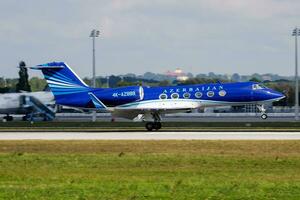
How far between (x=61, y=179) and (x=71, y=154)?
8.57m

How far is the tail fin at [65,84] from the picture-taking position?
50.9m

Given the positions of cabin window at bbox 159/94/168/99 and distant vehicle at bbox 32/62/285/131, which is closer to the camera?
distant vehicle at bbox 32/62/285/131

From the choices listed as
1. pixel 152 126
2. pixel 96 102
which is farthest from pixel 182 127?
pixel 96 102

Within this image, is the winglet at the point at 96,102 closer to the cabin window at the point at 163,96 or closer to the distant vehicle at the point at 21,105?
the cabin window at the point at 163,96

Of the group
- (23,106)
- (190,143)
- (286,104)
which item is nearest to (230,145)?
(190,143)

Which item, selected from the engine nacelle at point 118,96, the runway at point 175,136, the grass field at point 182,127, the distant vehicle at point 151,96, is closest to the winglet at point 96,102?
the distant vehicle at point 151,96

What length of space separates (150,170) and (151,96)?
86.6 ft

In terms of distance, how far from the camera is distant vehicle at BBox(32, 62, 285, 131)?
162 feet

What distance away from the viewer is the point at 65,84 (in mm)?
51156

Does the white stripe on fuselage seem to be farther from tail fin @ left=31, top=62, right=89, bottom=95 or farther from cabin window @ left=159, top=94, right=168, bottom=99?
tail fin @ left=31, top=62, right=89, bottom=95

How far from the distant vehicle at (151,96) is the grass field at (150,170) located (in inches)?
542

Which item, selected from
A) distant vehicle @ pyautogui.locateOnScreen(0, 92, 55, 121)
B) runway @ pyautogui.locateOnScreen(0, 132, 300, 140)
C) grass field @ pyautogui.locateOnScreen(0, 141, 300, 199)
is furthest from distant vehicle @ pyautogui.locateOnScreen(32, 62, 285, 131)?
distant vehicle @ pyautogui.locateOnScreen(0, 92, 55, 121)

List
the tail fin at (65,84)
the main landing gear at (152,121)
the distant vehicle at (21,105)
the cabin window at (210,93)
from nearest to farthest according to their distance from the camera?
the cabin window at (210,93), the main landing gear at (152,121), the tail fin at (65,84), the distant vehicle at (21,105)

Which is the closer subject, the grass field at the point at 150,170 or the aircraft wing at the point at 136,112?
the grass field at the point at 150,170
